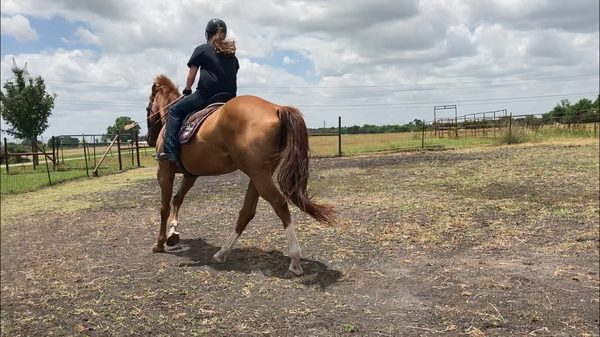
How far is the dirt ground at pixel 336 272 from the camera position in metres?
3.58

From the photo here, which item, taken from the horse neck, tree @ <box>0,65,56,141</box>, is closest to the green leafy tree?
tree @ <box>0,65,56,141</box>

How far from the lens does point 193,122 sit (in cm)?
537

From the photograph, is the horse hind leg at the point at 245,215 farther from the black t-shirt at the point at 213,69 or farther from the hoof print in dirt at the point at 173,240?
the black t-shirt at the point at 213,69

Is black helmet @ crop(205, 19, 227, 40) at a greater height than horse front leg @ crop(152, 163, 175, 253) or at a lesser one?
greater

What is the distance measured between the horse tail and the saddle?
43.5 inches

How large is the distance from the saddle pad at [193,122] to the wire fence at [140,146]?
429 inches

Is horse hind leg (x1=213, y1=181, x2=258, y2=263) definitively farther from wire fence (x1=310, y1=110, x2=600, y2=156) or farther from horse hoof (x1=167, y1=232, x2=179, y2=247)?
wire fence (x1=310, y1=110, x2=600, y2=156)

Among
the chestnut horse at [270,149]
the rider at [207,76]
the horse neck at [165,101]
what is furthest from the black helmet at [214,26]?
the horse neck at [165,101]

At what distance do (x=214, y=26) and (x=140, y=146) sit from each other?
1569 cm

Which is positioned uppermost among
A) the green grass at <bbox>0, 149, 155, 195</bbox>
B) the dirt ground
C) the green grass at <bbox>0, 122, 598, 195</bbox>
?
the green grass at <bbox>0, 122, 598, 195</bbox>

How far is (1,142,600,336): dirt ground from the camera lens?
11.8ft

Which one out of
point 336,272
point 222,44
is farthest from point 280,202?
point 222,44

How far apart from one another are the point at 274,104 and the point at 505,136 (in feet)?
78.8

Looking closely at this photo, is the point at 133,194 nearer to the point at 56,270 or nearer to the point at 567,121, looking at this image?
the point at 56,270
